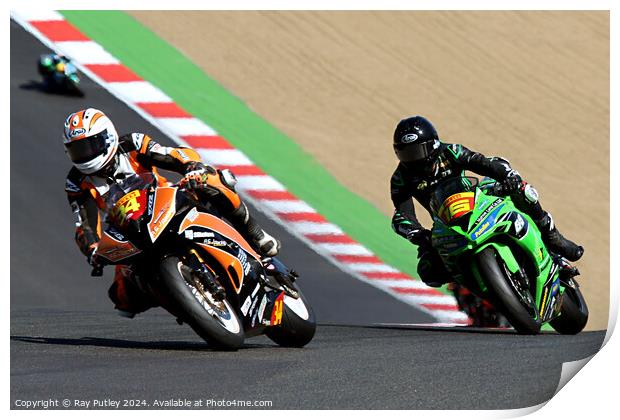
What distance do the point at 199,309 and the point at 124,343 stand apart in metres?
1.48

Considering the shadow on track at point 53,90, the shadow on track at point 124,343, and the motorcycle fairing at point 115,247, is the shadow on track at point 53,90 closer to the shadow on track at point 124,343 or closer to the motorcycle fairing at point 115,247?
the shadow on track at point 124,343

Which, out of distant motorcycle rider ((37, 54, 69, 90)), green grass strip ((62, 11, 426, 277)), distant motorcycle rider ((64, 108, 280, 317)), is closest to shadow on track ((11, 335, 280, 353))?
distant motorcycle rider ((64, 108, 280, 317))

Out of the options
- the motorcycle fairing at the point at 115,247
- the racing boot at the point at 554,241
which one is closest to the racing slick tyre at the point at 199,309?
the motorcycle fairing at the point at 115,247

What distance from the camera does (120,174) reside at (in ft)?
25.3

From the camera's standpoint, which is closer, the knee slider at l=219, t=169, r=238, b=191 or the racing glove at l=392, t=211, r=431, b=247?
the knee slider at l=219, t=169, r=238, b=191

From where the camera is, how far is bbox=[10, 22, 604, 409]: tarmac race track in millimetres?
6168

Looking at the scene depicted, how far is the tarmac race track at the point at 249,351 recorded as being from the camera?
20.2ft

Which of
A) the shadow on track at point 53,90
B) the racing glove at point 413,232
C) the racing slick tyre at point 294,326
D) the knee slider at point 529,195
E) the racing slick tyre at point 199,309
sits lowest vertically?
the shadow on track at point 53,90

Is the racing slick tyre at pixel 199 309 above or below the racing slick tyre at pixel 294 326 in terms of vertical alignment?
above

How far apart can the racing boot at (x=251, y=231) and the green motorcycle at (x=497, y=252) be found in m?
1.57

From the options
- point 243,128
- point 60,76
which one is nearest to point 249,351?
point 60,76

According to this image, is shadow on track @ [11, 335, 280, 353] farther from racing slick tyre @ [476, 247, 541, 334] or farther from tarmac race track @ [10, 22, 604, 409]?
racing slick tyre @ [476, 247, 541, 334]

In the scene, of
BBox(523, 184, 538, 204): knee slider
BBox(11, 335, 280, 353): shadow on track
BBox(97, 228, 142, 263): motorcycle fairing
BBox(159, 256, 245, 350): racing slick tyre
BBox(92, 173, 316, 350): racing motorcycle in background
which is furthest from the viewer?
BBox(523, 184, 538, 204): knee slider

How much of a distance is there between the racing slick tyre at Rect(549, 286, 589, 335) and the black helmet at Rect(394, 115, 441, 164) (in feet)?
5.34
